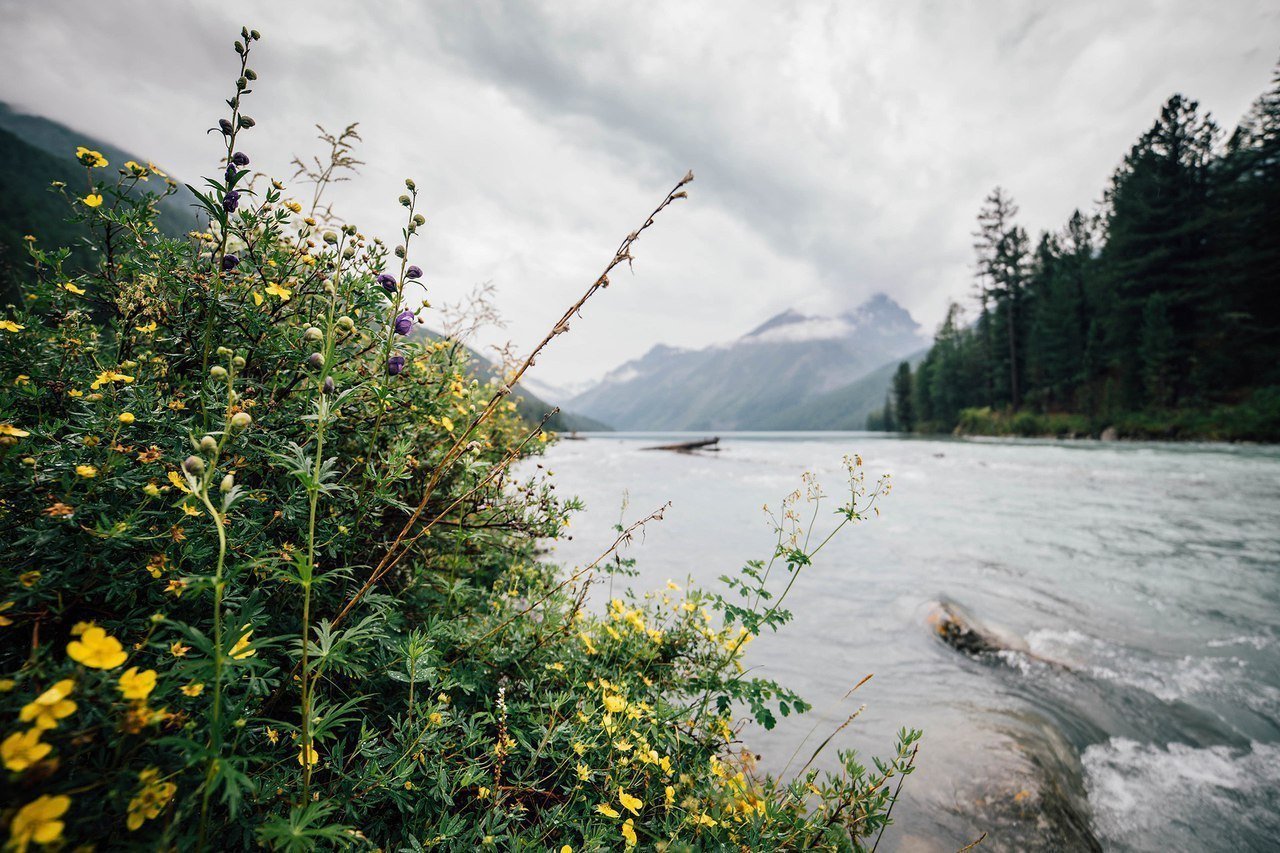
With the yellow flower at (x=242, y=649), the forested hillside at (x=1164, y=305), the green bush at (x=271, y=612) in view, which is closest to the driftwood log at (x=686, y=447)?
the forested hillside at (x=1164, y=305)

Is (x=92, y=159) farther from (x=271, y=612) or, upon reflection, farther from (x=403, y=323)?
(x=271, y=612)

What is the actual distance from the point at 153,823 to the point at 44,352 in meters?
2.13

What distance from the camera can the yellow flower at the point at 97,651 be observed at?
0.92m

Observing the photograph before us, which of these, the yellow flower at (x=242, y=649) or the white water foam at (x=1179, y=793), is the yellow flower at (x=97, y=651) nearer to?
the yellow flower at (x=242, y=649)

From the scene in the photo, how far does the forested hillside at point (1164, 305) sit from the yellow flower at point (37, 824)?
41565 millimetres

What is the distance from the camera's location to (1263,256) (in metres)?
30.3

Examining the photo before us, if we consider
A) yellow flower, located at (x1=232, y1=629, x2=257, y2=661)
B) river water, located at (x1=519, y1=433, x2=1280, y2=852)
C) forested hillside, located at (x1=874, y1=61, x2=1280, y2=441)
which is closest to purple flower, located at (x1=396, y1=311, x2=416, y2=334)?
yellow flower, located at (x1=232, y1=629, x2=257, y2=661)

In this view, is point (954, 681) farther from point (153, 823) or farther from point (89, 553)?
point (89, 553)

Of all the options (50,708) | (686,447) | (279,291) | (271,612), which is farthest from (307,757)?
(686,447)

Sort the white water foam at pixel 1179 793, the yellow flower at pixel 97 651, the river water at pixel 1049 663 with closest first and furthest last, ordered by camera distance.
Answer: the yellow flower at pixel 97 651 → the white water foam at pixel 1179 793 → the river water at pixel 1049 663

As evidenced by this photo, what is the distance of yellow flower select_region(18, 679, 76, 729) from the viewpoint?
83 cm

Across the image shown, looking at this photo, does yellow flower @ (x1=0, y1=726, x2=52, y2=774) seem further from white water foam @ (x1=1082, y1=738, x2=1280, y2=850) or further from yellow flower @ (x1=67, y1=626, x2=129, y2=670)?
white water foam @ (x1=1082, y1=738, x2=1280, y2=850)

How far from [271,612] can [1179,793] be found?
235 inches

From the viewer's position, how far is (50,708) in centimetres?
89
